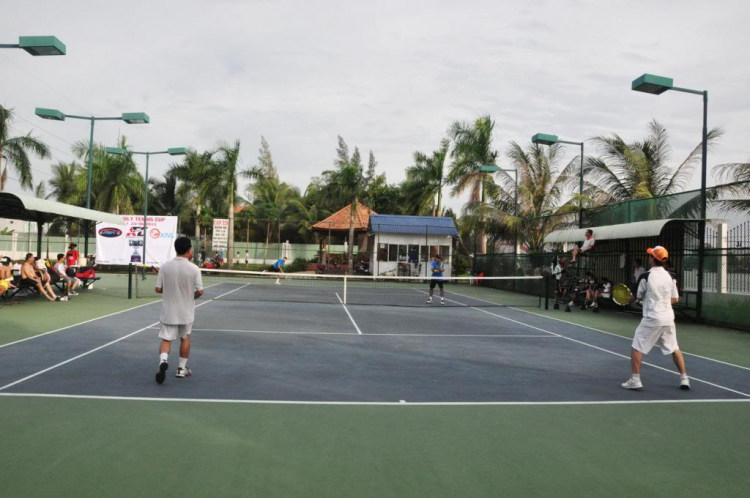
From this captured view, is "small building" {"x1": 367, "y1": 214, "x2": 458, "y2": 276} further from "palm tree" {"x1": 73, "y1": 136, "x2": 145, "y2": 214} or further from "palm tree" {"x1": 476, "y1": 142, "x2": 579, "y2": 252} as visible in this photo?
"palm tree" {"x1": 73, "y1": 136, "x2": 145, "y2": 214}

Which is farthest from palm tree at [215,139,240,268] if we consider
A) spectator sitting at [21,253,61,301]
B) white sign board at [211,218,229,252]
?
spectator sitting at [21,253,61,301]

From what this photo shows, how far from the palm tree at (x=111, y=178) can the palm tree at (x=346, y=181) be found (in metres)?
13.8

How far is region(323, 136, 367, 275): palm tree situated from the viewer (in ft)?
124

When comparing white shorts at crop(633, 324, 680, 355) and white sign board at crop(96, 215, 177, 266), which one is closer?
white shorts at crop(633, 324, 680, 355)

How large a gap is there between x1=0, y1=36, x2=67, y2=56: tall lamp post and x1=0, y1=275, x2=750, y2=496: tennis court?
236 inches

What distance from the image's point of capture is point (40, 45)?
40.0ft

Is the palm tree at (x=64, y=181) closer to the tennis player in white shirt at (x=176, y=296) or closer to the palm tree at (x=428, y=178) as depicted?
the palm tree at (x=428, y=178)

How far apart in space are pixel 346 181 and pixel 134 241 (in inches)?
784

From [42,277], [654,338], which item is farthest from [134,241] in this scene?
[654,338]

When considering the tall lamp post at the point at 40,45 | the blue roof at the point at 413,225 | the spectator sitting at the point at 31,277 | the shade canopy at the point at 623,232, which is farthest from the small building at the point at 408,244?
the tall lamp post at the point at 40,45

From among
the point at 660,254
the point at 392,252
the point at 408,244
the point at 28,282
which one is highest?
the point at 408,244

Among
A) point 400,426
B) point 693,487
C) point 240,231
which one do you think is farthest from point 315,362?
point 240,231

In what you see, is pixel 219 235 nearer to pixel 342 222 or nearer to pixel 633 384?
pixel 342 222

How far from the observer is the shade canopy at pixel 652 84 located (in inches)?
555
